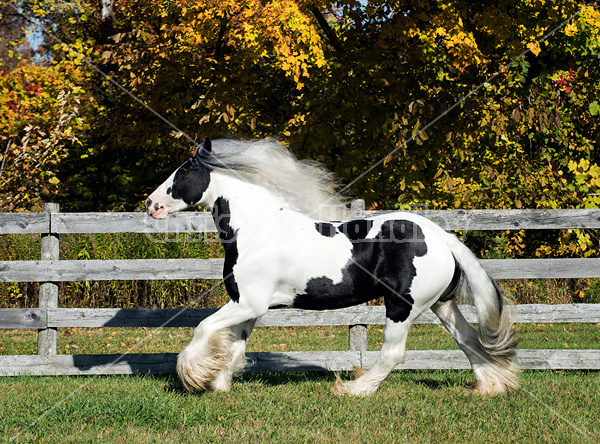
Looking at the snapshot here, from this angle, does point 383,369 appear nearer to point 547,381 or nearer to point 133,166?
point 547,381

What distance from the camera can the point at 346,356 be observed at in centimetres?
632

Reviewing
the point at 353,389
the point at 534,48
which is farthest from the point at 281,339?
the point at 534,48

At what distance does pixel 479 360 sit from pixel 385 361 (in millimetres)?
789

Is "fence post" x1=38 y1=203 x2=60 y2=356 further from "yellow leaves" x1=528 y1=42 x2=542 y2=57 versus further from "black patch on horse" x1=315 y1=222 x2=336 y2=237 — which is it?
"yellow leaves" x1=528 y1=42 x2=542 y2=57

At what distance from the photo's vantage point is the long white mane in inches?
208

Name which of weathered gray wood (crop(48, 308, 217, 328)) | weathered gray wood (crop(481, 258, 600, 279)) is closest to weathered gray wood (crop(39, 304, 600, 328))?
weathered gray wood (crop(48, 308, 217, 328))

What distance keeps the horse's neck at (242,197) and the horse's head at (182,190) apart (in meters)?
0.11

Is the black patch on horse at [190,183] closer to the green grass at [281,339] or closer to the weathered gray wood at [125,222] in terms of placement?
the weathered gray wood at [125,222]

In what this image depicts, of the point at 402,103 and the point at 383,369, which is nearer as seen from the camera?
the point at 383,369

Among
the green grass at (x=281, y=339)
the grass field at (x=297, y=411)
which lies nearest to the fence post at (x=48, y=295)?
the grass field at (x=297, y=411)

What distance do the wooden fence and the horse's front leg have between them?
1324 mm

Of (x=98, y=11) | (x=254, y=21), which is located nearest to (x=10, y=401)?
(x=254, y=21)

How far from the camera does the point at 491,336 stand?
505cm

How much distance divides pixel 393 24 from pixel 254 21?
7.09ft
